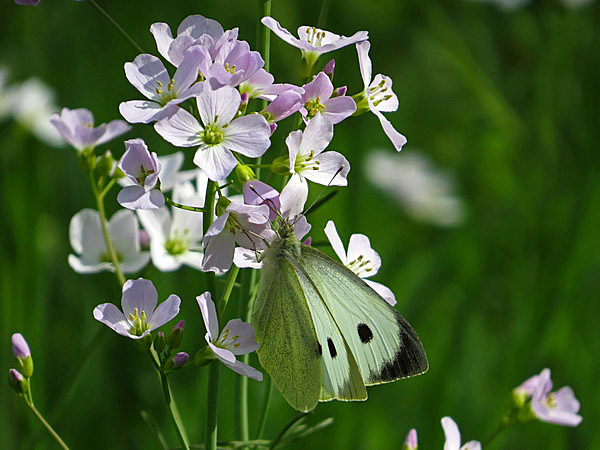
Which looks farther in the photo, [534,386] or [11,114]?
[11,114]

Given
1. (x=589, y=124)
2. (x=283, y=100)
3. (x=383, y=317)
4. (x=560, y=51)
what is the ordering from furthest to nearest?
(x=560, y=51) < (x=589, y=124) < (x=383, y=317) < (x=283, y=100)

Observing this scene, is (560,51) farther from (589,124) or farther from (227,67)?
(227,67)

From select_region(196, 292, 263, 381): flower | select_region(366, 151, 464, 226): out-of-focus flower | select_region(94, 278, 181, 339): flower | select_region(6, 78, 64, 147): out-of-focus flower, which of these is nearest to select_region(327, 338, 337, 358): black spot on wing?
select_region(196, 292, 263, 381): flower

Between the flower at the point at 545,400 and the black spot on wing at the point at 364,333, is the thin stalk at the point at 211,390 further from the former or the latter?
the flower at the point at 545,400

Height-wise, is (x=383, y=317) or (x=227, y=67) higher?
(x=227, y=67)

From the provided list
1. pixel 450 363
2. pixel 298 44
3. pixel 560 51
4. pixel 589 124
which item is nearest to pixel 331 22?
pixel 560 51

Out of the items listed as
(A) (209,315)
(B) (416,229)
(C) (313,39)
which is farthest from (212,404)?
(B) (416,229)
